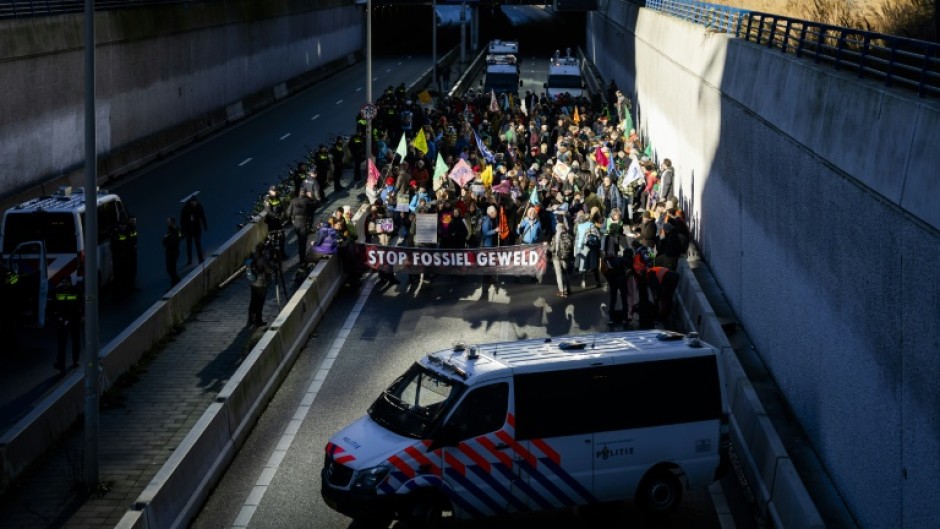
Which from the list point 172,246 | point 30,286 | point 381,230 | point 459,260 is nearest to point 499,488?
point 30,286

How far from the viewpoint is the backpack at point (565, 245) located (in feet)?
82.4

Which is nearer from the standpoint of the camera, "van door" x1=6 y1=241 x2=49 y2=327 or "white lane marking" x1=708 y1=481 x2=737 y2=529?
"white lane marking" x1=708 y1=481 x2=737 y2=529

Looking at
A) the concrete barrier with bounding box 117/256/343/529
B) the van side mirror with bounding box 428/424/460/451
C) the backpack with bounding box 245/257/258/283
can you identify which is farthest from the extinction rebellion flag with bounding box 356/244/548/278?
the van side mirror with bounding box 428/424/460/451

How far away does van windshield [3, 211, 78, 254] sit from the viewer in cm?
2386

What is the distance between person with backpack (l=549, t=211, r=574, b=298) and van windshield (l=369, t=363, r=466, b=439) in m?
10.5

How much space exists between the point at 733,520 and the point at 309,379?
7697 mm

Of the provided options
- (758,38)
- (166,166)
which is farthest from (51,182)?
(758,38)

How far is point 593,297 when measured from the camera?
2516 cm

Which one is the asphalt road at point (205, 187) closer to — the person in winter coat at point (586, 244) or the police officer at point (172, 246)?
the police officer at point (172, 246)

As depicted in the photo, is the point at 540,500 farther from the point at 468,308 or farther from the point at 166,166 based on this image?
the point at 166,166

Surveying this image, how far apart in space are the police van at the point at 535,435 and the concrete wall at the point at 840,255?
1697 mm

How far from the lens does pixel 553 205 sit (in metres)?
27.6

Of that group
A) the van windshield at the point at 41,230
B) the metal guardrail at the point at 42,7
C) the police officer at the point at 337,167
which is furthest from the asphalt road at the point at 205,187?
the metal guardrail at the point at 42,7

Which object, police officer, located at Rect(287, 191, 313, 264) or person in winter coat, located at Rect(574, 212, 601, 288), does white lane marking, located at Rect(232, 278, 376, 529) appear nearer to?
police officer, located at Rect(287, 191, 313, 264)
